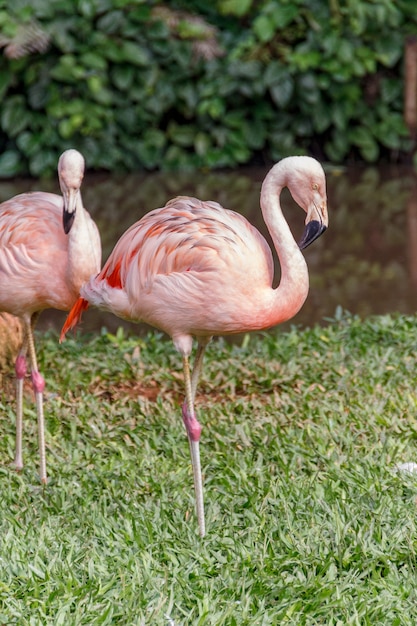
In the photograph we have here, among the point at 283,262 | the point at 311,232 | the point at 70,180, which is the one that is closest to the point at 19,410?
the point at 70,180

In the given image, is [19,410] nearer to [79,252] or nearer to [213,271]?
[79,252]

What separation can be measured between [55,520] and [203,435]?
0.92 metres

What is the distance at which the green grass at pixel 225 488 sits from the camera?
9.70 ft

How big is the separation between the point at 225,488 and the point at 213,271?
0.89m

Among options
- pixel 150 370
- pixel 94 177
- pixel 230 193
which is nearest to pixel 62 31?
pixel 94 177

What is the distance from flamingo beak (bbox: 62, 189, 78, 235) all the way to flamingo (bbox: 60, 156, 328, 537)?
0.25 m

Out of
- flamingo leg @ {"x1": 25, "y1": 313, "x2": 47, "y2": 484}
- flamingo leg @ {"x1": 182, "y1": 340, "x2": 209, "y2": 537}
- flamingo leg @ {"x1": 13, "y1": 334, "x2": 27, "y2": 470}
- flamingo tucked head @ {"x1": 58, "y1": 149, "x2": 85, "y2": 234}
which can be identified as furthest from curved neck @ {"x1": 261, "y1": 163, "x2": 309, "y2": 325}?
flamingo leg @ {"x1": 13, "y1": 334, "x2": 27, "y2": 470}

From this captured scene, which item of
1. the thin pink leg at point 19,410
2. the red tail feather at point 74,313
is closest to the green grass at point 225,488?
the thin pink leg at point 19,410

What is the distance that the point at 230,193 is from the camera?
29.4 feet

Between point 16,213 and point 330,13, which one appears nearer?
point 16,213

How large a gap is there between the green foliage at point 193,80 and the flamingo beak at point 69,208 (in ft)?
17.9

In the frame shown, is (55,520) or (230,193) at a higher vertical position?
(55,520)

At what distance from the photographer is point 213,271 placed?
3305mm

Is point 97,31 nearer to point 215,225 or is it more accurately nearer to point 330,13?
point 330,13
